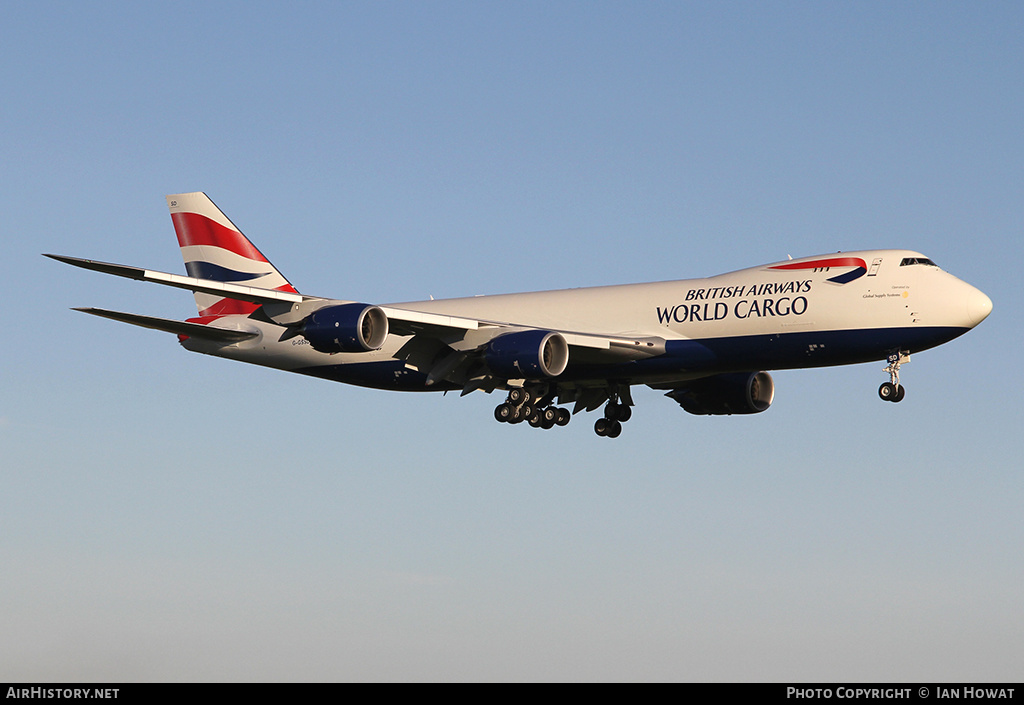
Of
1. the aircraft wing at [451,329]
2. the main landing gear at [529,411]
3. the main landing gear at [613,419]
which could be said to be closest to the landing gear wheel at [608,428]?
the main landing gear at [613,419]

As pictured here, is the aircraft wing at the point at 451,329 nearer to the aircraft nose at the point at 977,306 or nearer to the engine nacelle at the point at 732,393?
the engine nacelle at the point at 732,393

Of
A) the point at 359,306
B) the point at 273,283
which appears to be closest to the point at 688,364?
the point at 359,306

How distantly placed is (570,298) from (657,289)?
135 inches

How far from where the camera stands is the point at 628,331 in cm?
4319

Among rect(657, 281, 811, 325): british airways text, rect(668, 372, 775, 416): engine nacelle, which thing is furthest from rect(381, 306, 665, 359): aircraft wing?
rect(668, 372, 775, 416): engine nacelle

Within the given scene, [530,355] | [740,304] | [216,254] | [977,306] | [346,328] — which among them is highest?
[216,254]

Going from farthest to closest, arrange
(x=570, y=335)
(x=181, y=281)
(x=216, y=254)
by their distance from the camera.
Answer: (x=216, y=254)
(x=570, y=335)
(x=181, y=281)

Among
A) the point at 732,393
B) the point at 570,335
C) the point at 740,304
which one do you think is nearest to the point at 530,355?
the point at 570,335

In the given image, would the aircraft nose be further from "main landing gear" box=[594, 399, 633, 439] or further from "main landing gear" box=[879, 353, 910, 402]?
"main landing gear" box=[594, 399, 633, 439]

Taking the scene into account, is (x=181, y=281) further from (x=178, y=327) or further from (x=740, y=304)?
(x=740, y=304)

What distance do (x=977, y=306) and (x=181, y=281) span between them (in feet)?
78.6

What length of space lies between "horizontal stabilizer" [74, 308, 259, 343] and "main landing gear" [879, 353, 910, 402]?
2358cm

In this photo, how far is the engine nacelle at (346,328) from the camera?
39281 mm
